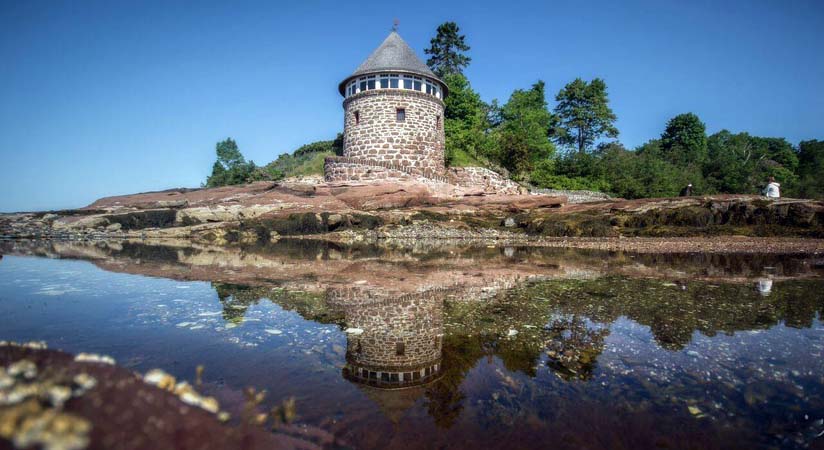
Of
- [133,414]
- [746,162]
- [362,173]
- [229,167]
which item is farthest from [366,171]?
[746,162]

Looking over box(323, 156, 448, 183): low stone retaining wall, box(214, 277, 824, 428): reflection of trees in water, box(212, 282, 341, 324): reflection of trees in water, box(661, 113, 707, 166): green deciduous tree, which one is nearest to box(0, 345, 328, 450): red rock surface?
box(214, 277, 824, 428): reflection of trees in water

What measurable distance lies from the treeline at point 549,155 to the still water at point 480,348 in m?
30.1

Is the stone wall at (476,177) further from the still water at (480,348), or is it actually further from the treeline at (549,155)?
the still water at (480,348)

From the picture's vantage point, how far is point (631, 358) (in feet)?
13.5

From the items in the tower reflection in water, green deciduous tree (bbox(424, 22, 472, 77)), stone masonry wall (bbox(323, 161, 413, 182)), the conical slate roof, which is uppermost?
green deciduous tree (bbox(424, 22, 472, 77))

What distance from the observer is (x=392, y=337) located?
190 inches

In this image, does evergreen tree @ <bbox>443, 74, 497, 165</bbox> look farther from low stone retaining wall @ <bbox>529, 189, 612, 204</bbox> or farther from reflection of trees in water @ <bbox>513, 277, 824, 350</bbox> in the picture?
reflection of trees in water @ <bbox>513, 277, 824, 350</bbox>

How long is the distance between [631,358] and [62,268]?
1274cm

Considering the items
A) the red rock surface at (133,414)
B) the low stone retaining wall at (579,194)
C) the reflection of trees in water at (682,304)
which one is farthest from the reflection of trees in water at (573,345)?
the low stone retaining wall at (579,194)

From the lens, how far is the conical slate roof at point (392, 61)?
1246 inches

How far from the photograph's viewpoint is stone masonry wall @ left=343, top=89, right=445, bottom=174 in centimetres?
3178

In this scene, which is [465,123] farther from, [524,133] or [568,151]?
[568,151]

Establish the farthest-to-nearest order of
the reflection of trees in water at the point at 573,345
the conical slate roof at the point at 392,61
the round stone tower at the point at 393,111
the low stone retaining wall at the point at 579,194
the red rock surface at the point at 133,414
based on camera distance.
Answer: the low stone retaining wall at the point at 579,194, the round stone tower at the point at 393,111, the conical slate roof at the point at 392,61, the reflection of trees in water at the point at 573,345, the red rock surface at the point at 133,414

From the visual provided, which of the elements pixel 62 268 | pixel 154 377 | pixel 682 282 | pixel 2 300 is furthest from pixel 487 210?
pixel 154 377
